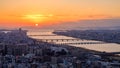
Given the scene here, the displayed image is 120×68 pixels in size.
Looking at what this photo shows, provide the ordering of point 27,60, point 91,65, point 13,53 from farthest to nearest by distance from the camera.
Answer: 1. point 13,53
2. point 27,60
3. point 91,65

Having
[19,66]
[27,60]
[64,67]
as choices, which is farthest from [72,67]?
[27,60]

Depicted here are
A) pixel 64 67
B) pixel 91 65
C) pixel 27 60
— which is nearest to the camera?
pixel 64 67

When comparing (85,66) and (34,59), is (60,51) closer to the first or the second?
(34,59)

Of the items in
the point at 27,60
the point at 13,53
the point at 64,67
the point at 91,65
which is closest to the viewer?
the point at 64,67

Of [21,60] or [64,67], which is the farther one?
[21,60]

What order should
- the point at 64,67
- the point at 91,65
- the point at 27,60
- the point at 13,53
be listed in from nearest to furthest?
the point at 64,67 < the point at 91,65 < the point at 27,60 < the point at 13,53

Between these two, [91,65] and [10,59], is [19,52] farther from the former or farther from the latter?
[91,65]

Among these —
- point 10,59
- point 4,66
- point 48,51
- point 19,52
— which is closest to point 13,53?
point 19,52

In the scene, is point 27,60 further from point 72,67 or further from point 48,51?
point 48,51

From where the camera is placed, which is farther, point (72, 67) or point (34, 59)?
point (34, 59)
